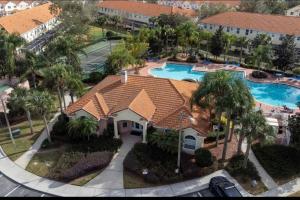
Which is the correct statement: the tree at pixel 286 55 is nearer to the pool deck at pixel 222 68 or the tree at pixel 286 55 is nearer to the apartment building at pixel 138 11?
the pool deck at pixel 222 68

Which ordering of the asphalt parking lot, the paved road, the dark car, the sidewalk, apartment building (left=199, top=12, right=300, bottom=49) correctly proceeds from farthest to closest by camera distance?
apartment building (left=199, top=12, right=300, bottom=49)
the paved road
the sidewalk
the asphalt parking lot
the dark car

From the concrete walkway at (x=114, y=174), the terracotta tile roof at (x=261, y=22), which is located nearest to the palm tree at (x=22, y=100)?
the concrete walkway at (x=114, y=174)

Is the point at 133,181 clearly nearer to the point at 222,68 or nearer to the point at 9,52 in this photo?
the point at 9,52

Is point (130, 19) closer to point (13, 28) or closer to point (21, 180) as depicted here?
point (13, 28)

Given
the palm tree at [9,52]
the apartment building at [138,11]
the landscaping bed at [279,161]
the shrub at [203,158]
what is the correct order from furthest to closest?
the apartment building at [138,11]
the palm tree at [9,52]
the shrub at [203,158]
the landscaping bed at [279,161]

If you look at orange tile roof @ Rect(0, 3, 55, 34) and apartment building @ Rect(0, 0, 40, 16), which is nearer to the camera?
orange tile roof @ Rect(0, 3, 55, 34)

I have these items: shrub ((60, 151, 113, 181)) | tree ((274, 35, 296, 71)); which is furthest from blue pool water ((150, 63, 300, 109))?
shrub ((60, 151, 113, 181))

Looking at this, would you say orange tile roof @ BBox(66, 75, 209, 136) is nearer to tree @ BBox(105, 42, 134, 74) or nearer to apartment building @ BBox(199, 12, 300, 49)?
tree @ BBox(105, 42, 134, 74)
